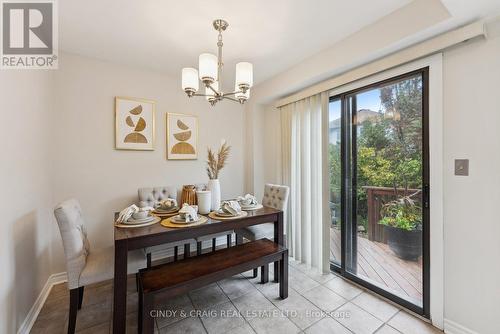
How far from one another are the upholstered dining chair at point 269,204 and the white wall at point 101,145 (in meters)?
1.19

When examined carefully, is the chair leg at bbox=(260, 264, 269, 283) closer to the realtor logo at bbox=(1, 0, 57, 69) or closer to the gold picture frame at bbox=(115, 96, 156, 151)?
the gold picture frame at bbox=(115, 96, 156, 151)

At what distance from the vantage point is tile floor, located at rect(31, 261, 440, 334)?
1.69m

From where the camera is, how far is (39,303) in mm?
1926

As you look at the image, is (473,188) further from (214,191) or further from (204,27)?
(204,27)

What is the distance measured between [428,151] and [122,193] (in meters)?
3.32

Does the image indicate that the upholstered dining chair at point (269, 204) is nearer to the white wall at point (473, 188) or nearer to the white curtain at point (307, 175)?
the white curtain at point (307, 175)

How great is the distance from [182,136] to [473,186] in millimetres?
3137

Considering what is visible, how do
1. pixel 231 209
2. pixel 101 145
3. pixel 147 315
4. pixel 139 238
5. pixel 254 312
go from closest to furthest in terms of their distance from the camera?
pixel 147 315 < pixel 139 238 < pixel 254 312 < pixel 231 209 < pixel 101 145

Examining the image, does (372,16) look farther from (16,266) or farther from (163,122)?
(16,266)

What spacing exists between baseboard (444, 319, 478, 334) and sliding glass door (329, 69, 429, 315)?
0.14 metres

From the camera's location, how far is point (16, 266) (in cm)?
155

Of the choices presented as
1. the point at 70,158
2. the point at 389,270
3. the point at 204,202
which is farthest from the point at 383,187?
the point at 70,158

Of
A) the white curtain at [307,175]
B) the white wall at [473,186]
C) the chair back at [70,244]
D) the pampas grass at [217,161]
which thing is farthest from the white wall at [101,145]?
the white wall at [473,186]

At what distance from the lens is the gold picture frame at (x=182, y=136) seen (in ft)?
9.82
